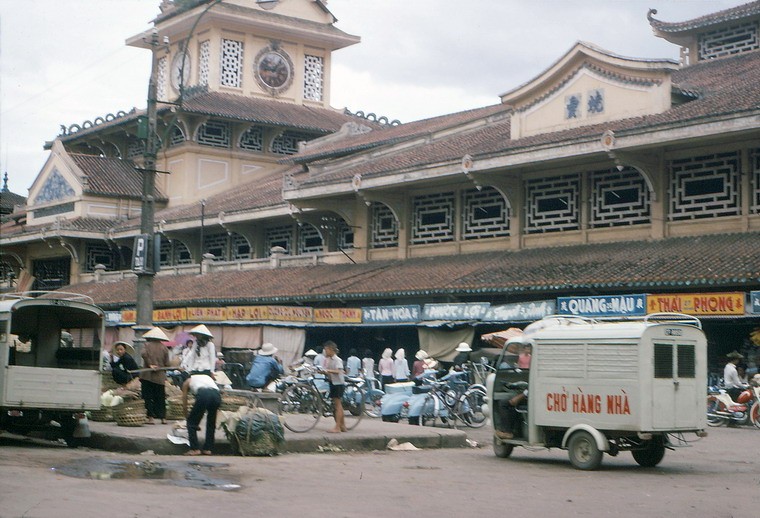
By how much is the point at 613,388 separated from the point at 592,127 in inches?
581

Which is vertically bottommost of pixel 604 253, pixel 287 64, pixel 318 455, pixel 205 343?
pixel 318 455

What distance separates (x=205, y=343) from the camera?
1634 cm

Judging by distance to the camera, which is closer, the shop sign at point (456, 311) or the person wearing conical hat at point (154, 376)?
the person wearing conical hat at point (154, 376)

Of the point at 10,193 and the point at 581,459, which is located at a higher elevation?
the point at 10,193

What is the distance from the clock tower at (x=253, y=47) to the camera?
155 ft

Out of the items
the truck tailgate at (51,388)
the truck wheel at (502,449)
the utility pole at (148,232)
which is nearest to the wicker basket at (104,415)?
the truck tailgate at (51,388)

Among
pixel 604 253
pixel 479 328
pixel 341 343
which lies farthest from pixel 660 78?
pixel 341 343

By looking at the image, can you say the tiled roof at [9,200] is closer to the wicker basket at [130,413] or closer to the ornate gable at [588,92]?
the ornate gable at [588,92]

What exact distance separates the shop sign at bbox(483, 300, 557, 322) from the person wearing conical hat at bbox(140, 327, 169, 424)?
10382mm

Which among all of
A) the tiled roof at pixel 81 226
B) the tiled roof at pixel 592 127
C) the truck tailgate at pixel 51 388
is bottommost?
the truck tailgate at pixel 51 388

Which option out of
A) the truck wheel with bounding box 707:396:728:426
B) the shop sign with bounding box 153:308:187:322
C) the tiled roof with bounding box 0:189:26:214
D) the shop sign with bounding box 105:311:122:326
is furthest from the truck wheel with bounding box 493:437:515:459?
the tiled roof with bounding box 0:189:26:214

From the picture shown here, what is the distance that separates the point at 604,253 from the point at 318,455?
12.4 meters

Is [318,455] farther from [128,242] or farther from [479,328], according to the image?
[128,242]

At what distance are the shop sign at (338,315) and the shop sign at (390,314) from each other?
215 millimetres
